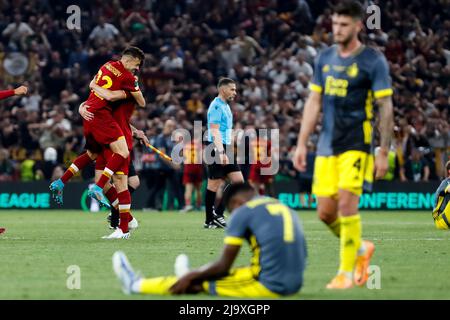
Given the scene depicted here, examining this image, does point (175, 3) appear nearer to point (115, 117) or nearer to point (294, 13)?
point (294, 13)

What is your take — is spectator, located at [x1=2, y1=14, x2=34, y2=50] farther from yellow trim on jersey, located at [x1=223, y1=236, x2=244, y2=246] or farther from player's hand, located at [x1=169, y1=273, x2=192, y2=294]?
yellow trim on jersey, located at [x1=223, y1=236, x2=244, y2=246]

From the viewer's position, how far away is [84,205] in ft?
93.4

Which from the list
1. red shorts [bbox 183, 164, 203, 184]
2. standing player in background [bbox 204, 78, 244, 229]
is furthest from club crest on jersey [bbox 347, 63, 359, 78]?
red shorts [bbox 183, 164, 203, 184]

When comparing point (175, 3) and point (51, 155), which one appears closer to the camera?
point (51, 155)

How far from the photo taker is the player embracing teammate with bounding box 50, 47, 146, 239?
52.0ft

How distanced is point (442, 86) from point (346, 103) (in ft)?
72.7

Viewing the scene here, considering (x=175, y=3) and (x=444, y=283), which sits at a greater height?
(x=175, y=3)

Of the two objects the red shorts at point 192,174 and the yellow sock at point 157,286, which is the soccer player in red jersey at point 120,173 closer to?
the yellow sock at point 157,286

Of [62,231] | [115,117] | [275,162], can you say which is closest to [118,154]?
[115,117]

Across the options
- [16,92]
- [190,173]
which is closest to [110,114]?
[16,92]

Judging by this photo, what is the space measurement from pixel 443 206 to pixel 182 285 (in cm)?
1083

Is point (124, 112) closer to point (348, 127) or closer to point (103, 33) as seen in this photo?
point (348, 127)

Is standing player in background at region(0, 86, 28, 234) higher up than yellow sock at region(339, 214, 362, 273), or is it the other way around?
standing player in background at region(0, 86, 28, 234)

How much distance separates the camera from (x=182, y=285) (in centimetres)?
902
